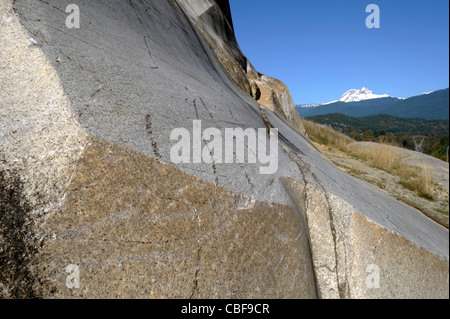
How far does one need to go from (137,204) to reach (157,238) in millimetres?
189

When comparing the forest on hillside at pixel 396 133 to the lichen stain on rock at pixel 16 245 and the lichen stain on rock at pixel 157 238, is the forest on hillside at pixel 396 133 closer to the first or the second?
the lichen stain on rock at pixel 157 238

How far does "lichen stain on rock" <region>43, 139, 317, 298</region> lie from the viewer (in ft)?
3.51

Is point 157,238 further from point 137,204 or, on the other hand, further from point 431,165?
point 431,165

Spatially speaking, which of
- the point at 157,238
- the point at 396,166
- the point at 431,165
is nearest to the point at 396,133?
the point at 431,165

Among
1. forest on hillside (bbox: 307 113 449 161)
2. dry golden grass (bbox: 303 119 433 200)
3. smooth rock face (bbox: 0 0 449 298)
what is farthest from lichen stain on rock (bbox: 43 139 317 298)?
forest on hillside (bbox: 307 113 449 161)

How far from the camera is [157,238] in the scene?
1.19 meters

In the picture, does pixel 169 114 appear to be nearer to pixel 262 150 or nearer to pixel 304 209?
pixel 262 150

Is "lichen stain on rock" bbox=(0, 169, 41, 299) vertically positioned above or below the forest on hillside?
below

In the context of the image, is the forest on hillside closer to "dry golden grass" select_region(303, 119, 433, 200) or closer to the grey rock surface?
"dry golden grass" select_region(303, 119, 433, 200)

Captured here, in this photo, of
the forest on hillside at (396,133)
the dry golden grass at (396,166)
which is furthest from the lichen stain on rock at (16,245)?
the forest on hillside at (396,133)

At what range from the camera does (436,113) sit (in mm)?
172000

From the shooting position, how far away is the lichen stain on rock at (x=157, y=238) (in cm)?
107
